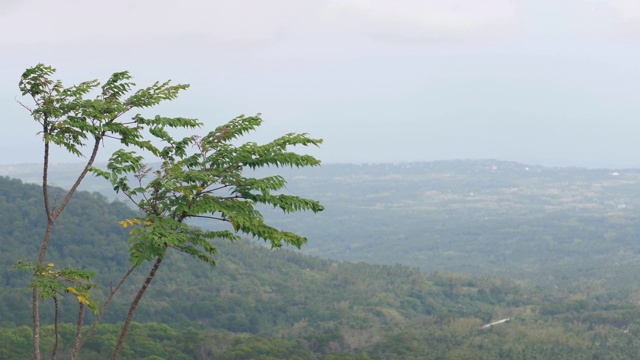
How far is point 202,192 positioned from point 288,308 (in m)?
106

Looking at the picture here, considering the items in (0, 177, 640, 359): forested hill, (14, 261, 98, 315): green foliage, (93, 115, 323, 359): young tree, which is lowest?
(0, 177, 640, 359): forested hill

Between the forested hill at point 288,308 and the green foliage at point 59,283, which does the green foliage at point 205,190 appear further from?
the forested hill at point 288,308

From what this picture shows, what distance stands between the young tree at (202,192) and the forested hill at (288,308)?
→ 51.9m

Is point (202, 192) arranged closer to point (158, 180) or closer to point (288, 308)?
point (158, 180)

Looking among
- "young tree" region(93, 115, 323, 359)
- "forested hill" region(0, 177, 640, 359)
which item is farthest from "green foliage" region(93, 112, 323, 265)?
"forested hill" region(0, 177, 640, 359)

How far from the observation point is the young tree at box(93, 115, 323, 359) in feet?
58.2

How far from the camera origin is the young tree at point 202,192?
699 inches

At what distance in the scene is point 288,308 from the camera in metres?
123

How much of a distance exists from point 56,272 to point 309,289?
122 metres

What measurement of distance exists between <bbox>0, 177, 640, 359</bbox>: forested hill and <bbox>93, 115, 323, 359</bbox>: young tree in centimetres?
5190

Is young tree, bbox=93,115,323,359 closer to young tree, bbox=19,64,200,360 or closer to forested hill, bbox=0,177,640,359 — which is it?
young tree, bbox=19,64,200,360

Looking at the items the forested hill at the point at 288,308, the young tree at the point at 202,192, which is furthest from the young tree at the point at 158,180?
the forested hill at the point at 288,308

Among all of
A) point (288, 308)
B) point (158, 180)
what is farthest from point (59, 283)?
point (288, 308)

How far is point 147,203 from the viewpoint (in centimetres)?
1847
